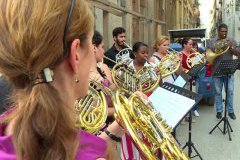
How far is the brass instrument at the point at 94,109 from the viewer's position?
6.48 ft

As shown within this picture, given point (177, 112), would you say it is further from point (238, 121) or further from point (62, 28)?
point (238, 121)

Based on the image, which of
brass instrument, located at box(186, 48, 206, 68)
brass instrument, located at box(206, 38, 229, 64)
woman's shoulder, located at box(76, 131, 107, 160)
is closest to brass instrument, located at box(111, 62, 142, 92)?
woman's shoulder, located at box(76, 131, 107, 160)

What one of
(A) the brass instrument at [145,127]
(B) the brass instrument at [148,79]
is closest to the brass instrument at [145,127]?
(A) the brass instrument at [145,127]

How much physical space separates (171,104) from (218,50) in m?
4.08

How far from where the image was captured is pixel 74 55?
0.88 m

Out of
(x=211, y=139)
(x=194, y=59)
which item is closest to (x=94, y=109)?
(x=211, y=139)

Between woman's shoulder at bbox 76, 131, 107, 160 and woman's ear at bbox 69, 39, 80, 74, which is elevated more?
woman's ear at bbox 69, 39, 80, 74

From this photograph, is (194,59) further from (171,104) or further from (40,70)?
(40,70)

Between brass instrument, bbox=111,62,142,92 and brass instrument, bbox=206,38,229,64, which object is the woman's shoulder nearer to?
brass instrument, bbox=111,62,142,92

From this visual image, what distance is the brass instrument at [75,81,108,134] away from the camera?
198cm

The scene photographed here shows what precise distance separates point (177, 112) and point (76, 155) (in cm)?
184

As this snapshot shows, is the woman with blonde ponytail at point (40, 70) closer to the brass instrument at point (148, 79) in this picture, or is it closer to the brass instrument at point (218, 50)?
the brass instrument at point (148, 79)

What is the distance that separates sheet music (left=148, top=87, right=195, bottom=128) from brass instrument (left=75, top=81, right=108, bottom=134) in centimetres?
47

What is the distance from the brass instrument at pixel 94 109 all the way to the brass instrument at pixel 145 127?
1.46 ft
